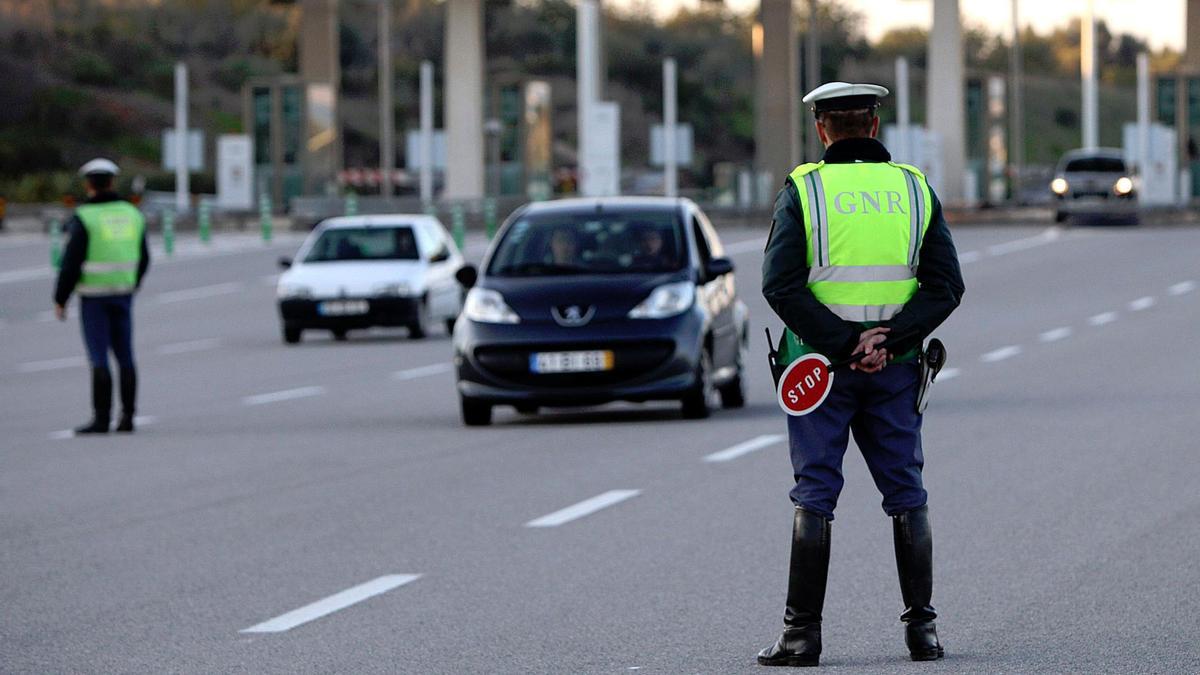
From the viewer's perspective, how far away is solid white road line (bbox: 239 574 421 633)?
349 inches

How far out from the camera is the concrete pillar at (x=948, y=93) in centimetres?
6838

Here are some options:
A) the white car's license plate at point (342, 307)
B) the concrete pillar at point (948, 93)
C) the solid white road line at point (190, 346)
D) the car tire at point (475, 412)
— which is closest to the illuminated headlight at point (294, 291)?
the white car's license plate at point (342, 307)

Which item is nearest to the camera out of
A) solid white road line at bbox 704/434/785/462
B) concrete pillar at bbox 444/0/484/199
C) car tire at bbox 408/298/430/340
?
solid white road line at bbox 704/434/785/462

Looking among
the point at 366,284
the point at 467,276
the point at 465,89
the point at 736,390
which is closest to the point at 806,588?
the point at 467,276

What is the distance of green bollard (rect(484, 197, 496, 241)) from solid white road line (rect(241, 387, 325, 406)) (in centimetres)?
3504

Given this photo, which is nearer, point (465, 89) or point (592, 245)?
point (592, 245)

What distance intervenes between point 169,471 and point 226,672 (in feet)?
23.1

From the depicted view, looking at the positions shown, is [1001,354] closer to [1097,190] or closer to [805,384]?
[805,384]

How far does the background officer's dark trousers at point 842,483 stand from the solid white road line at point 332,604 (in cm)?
198

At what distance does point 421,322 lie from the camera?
96.3 feet

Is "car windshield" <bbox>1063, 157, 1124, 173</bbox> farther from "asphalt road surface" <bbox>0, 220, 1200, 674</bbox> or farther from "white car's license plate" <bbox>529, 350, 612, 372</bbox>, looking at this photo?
"white car's license plate" <bbox>529, 350, 612, 372</bbox>

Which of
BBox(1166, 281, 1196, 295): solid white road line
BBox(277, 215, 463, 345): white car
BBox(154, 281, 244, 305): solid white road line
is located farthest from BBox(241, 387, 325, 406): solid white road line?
BBox(154, 281, 244, 305): solid white road line

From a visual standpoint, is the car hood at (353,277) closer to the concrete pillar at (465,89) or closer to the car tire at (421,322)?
the car tire at (421,322)

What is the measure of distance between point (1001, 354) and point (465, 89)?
40.7m
